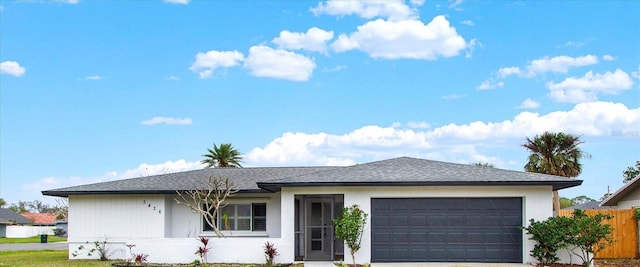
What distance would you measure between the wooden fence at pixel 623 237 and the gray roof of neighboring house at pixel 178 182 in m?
10.7

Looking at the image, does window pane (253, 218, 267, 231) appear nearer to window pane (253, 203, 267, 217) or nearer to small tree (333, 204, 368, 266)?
window pane (253, 203, 267, 217)

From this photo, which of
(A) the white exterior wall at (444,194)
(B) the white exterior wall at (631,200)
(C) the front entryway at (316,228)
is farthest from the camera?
(B) the white exterior wall at (631,200)

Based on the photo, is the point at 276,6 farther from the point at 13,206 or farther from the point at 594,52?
the point at 13,206

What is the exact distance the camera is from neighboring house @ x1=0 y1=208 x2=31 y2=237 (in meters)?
73.6

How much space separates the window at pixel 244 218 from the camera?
25953 millimetres

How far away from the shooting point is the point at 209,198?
81.7 feet

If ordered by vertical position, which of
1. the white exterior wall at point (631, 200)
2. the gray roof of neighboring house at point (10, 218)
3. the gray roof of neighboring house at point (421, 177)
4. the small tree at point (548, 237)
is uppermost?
the gray roof of neighboring house at point (421, 177)

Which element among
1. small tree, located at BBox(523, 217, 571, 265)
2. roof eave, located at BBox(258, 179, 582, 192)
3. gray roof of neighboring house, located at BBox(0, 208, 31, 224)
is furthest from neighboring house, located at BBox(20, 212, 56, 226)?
small tree, located at BBox(523, 217, 571, 265)

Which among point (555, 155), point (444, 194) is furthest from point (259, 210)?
point (555, 155)

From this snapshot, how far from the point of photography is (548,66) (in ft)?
99.0

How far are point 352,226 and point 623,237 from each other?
9.86m

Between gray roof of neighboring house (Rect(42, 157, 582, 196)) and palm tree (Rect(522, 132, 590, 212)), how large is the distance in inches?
764

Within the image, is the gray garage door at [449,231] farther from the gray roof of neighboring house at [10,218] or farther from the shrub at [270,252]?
the gray roof of neighboring house at [10,218]

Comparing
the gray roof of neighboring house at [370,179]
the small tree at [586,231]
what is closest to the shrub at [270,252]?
the gray roof of neighboring house at [370,179]
